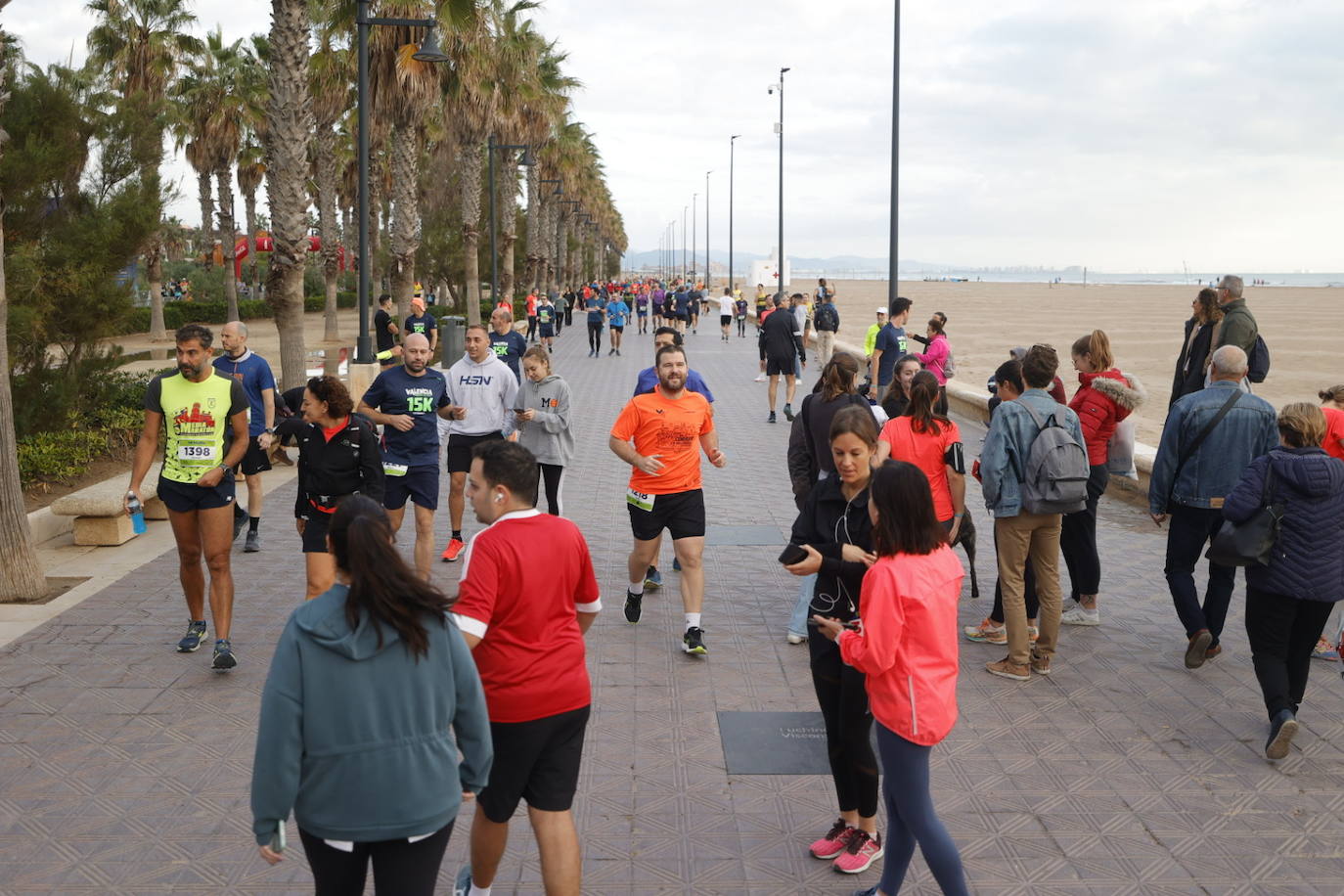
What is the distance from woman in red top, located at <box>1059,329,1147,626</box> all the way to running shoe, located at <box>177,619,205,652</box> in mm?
5196

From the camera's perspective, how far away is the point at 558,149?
55344 mm

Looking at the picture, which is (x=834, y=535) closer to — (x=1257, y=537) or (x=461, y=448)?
(x=1257, y=537)

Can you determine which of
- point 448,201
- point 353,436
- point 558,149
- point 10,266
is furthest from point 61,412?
point 558,149

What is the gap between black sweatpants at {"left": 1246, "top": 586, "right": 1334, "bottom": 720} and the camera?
548cm

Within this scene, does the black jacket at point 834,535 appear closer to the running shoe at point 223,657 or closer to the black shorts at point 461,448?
the running shoe at point 223,657

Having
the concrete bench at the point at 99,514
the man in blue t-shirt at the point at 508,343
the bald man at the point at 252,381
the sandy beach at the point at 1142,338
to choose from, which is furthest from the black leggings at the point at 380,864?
the sandy beach at the point at 1142,338

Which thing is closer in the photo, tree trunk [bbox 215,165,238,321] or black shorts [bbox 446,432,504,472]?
black shorts [bbox 446,432,504,472]

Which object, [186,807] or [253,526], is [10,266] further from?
[186,807]

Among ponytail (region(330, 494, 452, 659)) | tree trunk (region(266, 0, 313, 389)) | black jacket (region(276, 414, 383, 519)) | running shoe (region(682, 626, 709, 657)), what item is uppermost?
tree trunk (region(266, 0, 313, 389))

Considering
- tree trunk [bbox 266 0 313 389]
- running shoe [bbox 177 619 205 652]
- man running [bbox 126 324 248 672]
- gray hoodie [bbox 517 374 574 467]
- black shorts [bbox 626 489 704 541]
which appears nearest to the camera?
man running [bbox 126 324 248 672]

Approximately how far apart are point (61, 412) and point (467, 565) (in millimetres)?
11495

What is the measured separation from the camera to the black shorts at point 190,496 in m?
6.33

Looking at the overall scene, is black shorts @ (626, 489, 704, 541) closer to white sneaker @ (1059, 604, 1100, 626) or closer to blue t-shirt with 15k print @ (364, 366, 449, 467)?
blue t-shirt with 15k print @ (364, 366, 449, 467)

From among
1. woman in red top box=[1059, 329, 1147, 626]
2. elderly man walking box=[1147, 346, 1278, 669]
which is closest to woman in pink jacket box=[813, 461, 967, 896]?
elderly man walking box=[1147, 346, 1278, 669]
